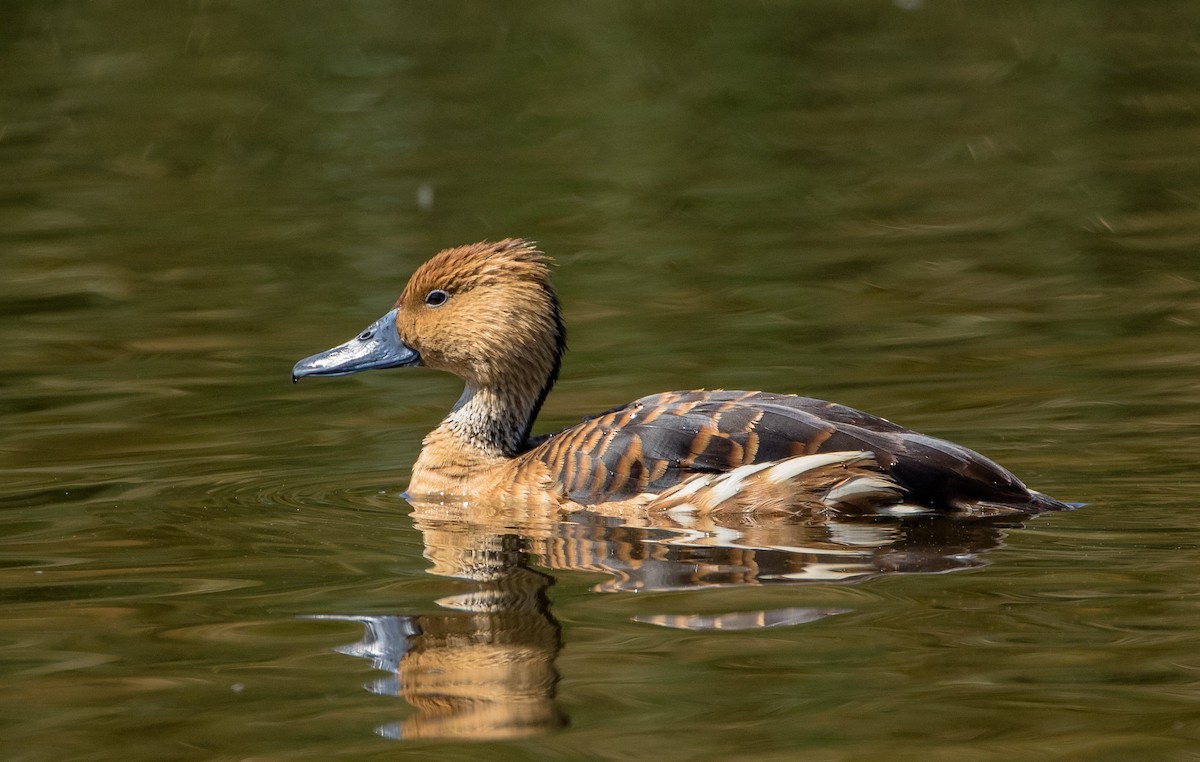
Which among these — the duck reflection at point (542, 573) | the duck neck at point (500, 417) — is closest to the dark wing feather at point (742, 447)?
the duck reflection at point (542, 573)

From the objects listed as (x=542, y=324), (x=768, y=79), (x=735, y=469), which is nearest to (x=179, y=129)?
(x=768, y=79)

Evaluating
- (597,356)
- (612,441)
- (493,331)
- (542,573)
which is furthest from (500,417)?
(597,356)

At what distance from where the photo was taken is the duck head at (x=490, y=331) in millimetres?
→ 8164

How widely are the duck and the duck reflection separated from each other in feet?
0.31

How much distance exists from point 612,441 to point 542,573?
36.8 inches

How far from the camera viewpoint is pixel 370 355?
27.5 ft

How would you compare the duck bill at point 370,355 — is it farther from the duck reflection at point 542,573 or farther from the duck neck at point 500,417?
the duck reflection at point 542,573

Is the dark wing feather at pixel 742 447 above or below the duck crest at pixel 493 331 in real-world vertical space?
below

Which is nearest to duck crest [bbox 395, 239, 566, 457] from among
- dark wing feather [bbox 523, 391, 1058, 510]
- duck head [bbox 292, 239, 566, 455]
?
duck head [bbox 292, 239, 566, 455]

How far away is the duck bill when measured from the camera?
27.5ft

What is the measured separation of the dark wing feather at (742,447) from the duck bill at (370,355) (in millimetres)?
1186

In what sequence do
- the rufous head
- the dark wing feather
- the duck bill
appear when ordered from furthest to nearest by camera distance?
the duck bill
the rufous head
the dark wing feather

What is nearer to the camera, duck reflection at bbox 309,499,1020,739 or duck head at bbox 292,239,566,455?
duck reflection at bbox 309,499,1020,739

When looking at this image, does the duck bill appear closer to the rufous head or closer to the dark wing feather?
the rufous head
